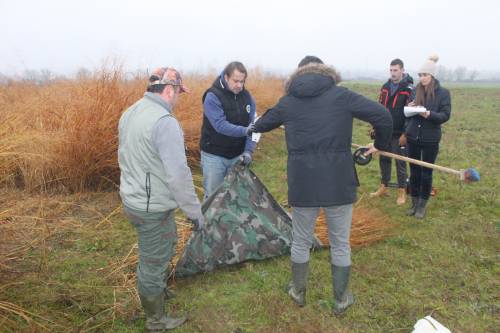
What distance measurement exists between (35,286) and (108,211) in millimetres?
1734

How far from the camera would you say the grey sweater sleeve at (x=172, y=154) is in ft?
6.77

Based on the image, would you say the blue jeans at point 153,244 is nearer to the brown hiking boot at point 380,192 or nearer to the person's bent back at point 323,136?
the person's bent back at point 323,136

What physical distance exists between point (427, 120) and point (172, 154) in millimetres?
2970

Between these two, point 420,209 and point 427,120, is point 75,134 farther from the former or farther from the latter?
point 420,209

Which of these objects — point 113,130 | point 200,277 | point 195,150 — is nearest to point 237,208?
point 200,277

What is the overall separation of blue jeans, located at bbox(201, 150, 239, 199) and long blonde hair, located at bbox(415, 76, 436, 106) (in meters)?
2.10

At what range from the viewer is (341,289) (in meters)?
2.67

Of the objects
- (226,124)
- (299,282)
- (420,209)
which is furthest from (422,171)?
(226,124)

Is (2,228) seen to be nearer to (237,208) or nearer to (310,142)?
(237,208)

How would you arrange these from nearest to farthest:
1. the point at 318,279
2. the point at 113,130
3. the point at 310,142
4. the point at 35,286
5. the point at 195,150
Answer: the point at 310,142
the point at 35,286
the point at 318,279
the point at 113,130
the point at 195,150

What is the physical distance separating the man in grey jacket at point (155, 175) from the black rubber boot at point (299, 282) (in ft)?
2.72

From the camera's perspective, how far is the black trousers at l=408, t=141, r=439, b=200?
4.02m

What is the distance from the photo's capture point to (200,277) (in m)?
3.12

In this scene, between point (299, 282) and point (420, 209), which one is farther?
point (420, 209)
